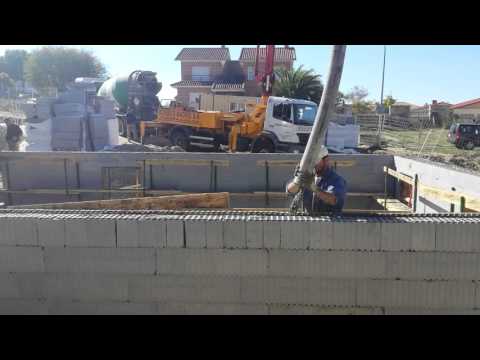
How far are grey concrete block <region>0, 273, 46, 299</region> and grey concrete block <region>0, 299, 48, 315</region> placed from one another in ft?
0.13

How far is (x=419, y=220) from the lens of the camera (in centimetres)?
280

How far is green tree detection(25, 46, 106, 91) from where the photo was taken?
66375 mm

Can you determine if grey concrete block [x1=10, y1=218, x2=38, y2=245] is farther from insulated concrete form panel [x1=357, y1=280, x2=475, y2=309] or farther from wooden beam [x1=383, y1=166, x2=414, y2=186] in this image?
wooden beam [x1=383, y1=166, x2=414, y2=186]

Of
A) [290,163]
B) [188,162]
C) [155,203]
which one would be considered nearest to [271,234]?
[155,203]

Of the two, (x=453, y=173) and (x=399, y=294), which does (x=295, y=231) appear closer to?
(x=399, y=294)

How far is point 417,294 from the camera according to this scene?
2793 millimetres

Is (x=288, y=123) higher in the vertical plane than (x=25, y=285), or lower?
higher

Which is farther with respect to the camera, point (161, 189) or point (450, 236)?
point (161, 189)

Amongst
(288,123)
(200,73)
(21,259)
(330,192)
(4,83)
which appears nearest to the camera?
(21,259)

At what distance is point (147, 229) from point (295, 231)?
1042mm

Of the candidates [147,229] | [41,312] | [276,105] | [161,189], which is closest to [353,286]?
[147,229]

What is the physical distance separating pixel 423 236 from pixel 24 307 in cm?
290

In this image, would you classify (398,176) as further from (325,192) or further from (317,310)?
(317,310)

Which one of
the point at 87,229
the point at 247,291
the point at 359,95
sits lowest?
Result: the point at 247,291
